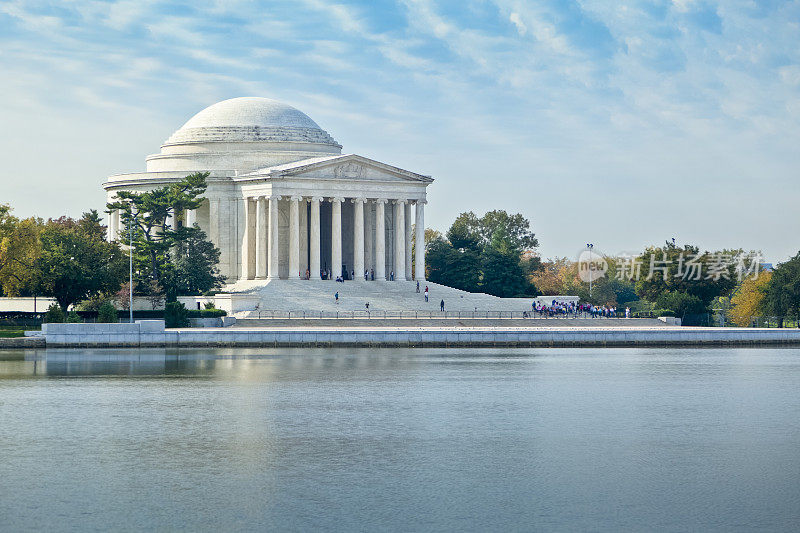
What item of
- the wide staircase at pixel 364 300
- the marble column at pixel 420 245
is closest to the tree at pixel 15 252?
the wide staircase at pixel 364 300

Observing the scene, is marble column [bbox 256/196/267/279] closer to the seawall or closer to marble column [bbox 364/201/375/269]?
marble column [bbox 364/201/375/269]

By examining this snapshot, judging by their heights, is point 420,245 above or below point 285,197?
below

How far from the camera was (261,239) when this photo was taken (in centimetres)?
11169

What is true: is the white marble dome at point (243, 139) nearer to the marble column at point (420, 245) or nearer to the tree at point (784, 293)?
the marble column at point (420, 245)

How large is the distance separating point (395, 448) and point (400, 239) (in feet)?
262

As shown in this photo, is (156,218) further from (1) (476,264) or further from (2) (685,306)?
(2) (685,306)

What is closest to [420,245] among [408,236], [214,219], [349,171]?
[408,236]

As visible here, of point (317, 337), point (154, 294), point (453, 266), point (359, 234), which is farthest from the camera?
point (453, 266)

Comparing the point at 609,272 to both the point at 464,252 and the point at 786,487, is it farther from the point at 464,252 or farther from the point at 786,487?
the point at 786,487

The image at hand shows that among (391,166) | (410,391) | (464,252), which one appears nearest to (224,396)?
(410,391)

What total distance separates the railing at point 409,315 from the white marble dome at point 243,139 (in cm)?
2412

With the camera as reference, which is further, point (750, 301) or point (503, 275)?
point (750, 301)

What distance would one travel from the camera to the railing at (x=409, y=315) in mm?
91081

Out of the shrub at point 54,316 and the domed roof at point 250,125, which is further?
the domed roof at point 250,125
